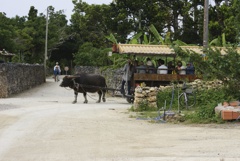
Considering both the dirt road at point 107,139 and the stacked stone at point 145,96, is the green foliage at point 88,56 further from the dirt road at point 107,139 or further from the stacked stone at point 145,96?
the dirt road at point 107,139

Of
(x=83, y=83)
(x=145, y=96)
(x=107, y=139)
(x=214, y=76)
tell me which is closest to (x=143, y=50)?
(x=145, y=96)

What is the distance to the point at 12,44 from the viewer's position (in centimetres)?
4903

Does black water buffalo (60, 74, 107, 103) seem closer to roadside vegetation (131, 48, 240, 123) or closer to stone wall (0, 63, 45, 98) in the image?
stone wall (0, 63, 45, 98)

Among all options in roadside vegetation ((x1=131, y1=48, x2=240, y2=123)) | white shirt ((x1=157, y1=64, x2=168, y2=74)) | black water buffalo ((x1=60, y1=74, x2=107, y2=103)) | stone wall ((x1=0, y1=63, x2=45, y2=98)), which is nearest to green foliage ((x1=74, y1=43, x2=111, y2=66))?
stone wall ((x1=0, y1=63, x2=45, y2=98))

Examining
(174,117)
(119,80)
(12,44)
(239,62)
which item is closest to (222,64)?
(239,62)

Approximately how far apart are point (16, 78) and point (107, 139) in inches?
721

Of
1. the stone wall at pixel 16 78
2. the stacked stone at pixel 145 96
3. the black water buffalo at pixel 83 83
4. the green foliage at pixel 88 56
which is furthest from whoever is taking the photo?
the green foliage at pixel 88 56

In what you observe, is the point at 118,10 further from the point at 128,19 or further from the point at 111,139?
the point at 111,139

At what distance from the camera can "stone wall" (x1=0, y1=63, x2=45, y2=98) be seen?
25.3 metres

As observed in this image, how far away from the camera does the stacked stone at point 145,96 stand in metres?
18.1

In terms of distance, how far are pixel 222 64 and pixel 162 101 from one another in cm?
421

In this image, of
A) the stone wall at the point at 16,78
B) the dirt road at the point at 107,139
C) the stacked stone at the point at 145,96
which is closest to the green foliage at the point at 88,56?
the stone wall at the point at 16,78

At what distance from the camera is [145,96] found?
18.4 m

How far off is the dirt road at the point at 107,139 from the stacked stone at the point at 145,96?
1963 millimetres
